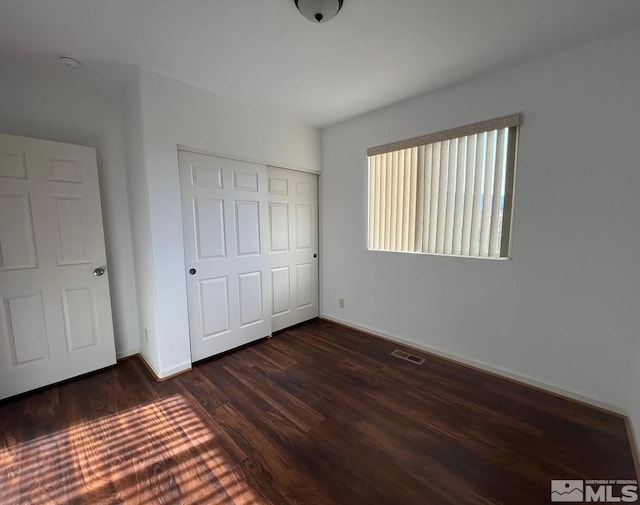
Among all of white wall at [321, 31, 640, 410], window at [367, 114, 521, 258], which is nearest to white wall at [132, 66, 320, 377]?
window at [367, 114, 521, 258]

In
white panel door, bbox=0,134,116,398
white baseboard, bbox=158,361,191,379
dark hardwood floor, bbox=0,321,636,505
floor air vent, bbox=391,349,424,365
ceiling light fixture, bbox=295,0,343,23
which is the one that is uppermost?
ceiling light fixture, bbox=295,0,343,23

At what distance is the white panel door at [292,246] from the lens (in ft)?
10.6

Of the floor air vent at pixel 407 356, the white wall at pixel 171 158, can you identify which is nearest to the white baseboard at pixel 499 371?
the floor air vent at pixel 407 356

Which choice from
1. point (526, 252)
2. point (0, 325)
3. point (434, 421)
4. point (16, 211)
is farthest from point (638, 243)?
point (0, 325)

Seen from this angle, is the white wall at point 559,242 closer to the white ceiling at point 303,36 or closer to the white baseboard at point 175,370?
the white ceiling at point 303,36

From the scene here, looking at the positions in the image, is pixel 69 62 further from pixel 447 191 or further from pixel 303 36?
pixel 447 191

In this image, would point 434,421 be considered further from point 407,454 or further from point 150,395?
point 150,395

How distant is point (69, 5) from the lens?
58.0 inches

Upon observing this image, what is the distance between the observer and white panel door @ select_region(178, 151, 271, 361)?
253 centimetres

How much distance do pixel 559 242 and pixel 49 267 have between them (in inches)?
159

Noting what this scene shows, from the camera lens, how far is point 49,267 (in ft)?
7.27

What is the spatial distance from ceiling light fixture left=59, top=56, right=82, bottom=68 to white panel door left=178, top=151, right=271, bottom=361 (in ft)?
2.82

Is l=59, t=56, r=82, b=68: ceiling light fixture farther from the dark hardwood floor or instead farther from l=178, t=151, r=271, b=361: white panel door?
the dark hardwood floor

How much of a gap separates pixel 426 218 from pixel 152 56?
2.66 metres
